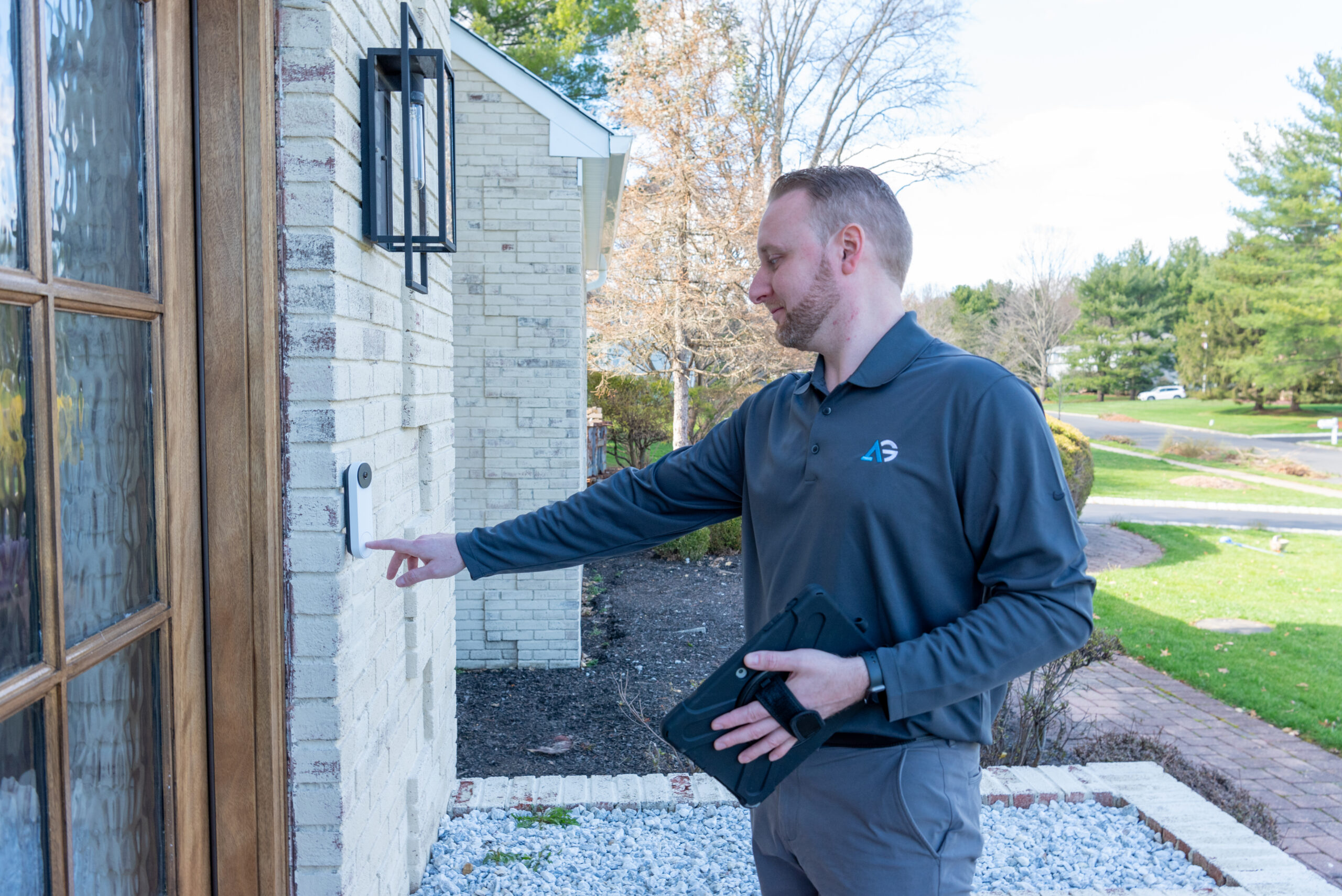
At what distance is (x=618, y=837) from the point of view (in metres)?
3.49

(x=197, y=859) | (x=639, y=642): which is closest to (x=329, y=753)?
(x=197, y=859)

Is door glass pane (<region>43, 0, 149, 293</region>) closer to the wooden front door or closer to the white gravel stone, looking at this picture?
the wooden front door

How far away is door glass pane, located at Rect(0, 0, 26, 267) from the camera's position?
3.83 ft

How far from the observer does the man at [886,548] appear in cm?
162

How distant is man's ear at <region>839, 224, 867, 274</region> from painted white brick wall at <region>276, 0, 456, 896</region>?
40.9 inches

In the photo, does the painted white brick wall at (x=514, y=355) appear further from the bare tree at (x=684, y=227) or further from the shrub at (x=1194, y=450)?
the shrub at (x=1194, y=450)

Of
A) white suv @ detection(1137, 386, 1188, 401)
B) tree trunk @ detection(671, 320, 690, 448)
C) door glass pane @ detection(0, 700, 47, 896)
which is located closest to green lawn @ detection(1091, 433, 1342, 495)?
tree trunk @ detection(671, 320, 690, 448)

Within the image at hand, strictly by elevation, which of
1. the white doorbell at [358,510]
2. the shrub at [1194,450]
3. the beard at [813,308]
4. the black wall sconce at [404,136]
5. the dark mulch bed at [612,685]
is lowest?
the dark mulch bed at [612,685]

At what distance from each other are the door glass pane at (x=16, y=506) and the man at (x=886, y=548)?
0.85 m

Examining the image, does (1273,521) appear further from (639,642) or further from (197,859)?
(197,859)

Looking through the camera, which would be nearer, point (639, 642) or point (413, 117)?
point (413, 117)

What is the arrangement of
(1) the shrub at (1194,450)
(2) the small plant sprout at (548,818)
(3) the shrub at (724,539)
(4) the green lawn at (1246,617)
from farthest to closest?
(1) the shrub at (1194,450) → (3) the shrub at (724,539) → (4) the green lawn at (1246,617) → (2) the small plant sprout at (548,818)

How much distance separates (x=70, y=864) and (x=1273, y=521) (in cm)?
1719

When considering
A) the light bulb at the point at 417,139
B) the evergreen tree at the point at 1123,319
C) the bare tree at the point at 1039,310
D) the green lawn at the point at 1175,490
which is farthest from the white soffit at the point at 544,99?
the evergreen tree at the point at 1123,319
